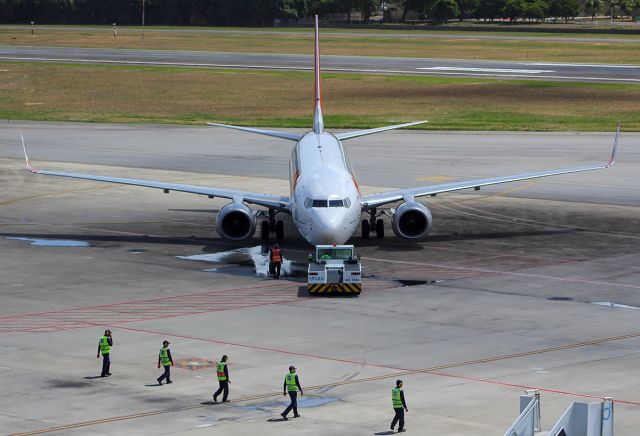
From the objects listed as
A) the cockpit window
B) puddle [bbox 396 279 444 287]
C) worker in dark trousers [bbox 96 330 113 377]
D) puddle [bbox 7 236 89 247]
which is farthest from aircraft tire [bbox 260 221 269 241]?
worker in dark trousers [bbox 96 330 113 377]

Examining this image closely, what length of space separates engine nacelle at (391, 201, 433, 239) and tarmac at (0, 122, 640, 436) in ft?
3.48

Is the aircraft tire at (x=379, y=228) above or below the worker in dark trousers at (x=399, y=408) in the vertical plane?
below

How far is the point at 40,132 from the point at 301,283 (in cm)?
6059

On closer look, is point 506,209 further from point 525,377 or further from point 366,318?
point 525,377

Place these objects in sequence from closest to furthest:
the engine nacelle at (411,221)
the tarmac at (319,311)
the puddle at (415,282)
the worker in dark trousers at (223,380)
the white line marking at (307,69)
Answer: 1. the tarmac at (319,311)
2. the worker in dark trousers at (223,380)
3. the puddle at (415,282)
4. the engine nacelle at (411,221)
5. the white line marking at (307,69)

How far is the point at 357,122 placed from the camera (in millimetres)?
107750

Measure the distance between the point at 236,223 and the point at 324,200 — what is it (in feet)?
22.4

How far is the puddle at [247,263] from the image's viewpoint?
55062mm

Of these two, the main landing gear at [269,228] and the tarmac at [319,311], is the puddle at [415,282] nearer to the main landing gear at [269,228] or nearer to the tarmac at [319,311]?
the tarmac at [319,311]

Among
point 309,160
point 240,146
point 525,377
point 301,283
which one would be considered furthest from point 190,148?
point 525,377

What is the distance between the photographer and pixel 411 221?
195 feet

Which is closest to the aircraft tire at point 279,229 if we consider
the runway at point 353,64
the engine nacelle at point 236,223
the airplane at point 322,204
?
the airplane at point 322,204

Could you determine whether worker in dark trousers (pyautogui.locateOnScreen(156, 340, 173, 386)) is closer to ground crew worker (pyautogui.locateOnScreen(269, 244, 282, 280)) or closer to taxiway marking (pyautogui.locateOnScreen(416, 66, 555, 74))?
ground crew worker (pyautogui.locateOnScreen(269, 244, 282, 280))

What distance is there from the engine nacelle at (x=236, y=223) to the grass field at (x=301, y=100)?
154 feet
